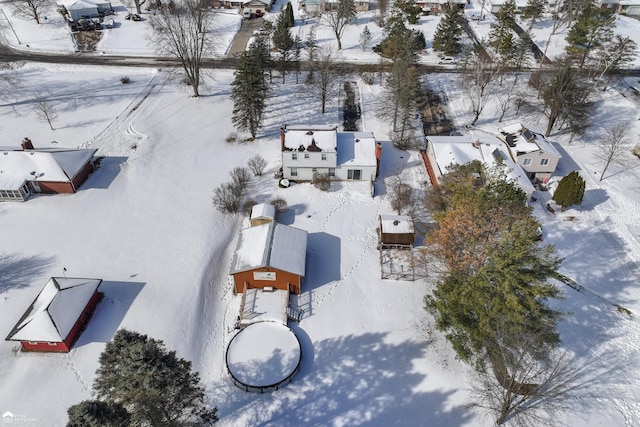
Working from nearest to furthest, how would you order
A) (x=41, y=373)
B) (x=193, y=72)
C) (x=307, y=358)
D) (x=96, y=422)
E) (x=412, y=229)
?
(x=96, y=422)
(x=41, y=373)
(x=307, y=358)
(x=412, y=229)
(x=193, y=72)

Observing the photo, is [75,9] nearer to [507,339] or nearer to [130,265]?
[130,265]

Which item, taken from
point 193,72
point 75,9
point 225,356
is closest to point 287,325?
point 225,356

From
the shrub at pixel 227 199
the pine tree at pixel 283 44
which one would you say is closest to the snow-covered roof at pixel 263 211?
the shrub at pixel 227 199

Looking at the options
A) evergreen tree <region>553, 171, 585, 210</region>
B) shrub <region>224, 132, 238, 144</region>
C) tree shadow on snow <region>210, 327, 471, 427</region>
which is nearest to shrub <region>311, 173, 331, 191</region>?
shrub <region>224, 132, 238, 144</region>

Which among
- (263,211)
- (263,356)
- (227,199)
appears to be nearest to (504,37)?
(263,211)

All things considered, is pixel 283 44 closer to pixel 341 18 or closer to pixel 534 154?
pixel 341 18

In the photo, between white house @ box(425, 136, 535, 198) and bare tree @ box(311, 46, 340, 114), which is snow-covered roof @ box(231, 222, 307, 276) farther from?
bare tree @ box(311, 46, 340, 114)
